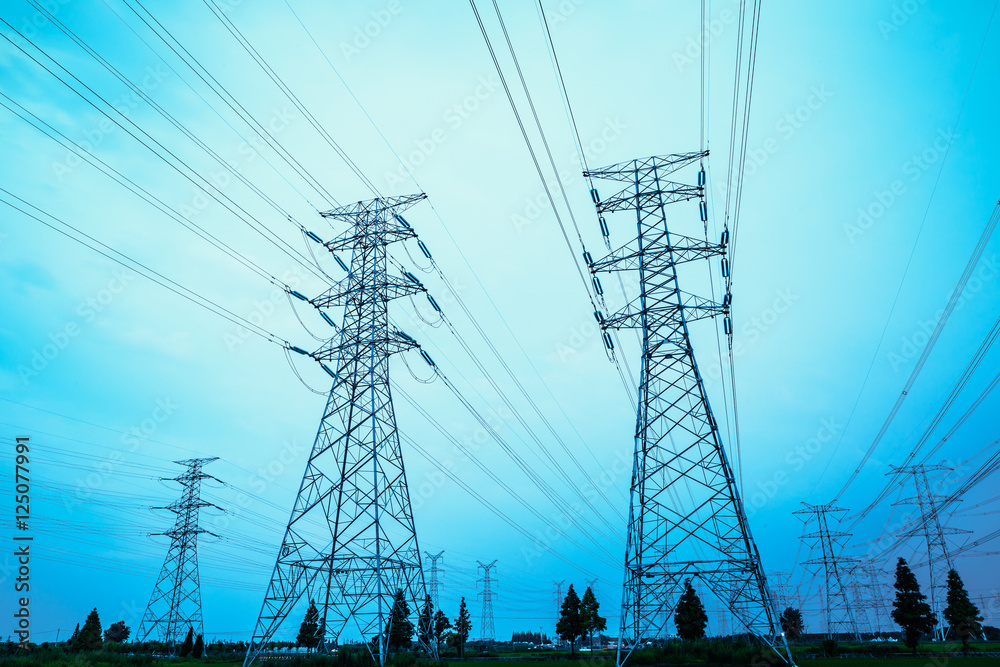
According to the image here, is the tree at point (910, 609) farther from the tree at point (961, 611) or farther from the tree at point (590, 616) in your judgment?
the tree at point (590, 616)

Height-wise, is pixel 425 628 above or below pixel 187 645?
above

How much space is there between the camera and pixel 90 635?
53406 millimetres

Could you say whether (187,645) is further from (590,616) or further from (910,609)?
(910,609)

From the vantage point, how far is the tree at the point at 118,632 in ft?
217

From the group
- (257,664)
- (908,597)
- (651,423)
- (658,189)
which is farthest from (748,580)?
(908,597)

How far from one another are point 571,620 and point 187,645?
33.9 metres

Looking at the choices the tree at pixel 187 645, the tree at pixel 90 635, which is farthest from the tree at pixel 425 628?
the tree at pixel 90 635

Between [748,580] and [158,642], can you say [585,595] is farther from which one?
[748,580]

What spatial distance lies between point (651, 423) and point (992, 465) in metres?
14.8

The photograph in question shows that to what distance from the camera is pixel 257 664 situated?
2442cm

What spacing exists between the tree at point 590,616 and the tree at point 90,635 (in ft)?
140

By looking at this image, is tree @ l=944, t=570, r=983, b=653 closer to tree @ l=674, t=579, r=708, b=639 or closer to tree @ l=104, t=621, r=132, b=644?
tree @ l=674, t=579, r=708, b=639

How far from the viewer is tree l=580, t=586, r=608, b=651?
58356mm

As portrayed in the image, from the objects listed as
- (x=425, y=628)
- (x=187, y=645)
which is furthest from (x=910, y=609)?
(x=187, y=645)
